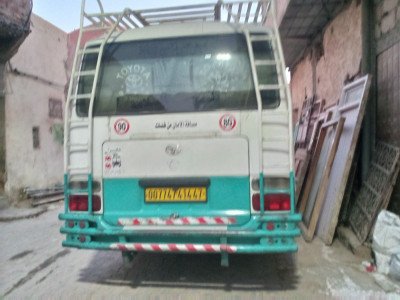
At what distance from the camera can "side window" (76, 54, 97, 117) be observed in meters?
3.54

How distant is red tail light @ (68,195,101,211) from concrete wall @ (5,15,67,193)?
243 inches

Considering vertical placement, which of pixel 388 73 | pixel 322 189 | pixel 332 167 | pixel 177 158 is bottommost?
pixel 322 189

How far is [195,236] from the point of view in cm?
321

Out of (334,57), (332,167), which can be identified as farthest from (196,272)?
(334,57)

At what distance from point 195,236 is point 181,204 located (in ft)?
1.04

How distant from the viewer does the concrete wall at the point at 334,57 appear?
18.7ft

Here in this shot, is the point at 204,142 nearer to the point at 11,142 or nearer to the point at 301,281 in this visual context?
the point at 301,281

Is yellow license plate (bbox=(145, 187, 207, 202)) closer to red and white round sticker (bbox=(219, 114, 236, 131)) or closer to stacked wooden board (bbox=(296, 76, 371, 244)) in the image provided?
red and white round sticker (bbox=(219, 114, 236, 131))

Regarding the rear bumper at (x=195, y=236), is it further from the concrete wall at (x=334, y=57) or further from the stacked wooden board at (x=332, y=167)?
the concrete wall at (x=334, y=57)

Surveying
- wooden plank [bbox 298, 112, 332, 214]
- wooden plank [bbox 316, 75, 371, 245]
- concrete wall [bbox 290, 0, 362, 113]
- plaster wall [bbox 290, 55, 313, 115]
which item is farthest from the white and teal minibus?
plaster wall [bbox 290, 55, 313, 115]

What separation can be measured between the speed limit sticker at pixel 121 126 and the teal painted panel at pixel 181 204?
1.49 feet

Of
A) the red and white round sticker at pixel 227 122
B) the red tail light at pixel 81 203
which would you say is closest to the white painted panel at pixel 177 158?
the red and white round sticker at pixel 227 122

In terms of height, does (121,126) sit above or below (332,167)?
above

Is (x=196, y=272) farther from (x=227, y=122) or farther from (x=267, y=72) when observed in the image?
→ (x=267, y=72)
